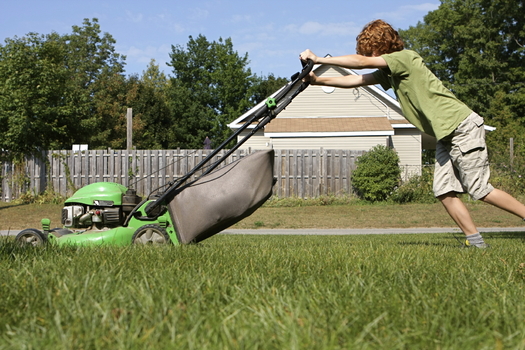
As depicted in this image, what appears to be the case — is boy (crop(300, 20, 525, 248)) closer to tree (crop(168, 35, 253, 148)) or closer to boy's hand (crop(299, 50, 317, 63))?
boy's hand (crop(299, 50, 317, 63))

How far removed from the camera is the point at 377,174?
1931 cm

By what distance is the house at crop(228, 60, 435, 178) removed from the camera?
23859 millimetres

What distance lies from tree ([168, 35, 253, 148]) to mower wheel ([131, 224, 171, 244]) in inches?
1711

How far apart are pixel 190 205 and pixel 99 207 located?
122cm

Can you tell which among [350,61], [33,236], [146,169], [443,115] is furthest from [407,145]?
[33,236]

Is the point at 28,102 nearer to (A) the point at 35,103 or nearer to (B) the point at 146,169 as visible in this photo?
(A) the point at 35,103

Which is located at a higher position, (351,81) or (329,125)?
(329,125)

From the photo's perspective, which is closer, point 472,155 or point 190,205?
point 190,205

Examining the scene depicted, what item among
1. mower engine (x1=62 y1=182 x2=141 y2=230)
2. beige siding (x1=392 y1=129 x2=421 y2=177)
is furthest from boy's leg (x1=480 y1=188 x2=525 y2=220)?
beige siding (x1=392 y1=129 x2=421 y2=177)

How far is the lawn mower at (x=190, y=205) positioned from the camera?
16.5 feet

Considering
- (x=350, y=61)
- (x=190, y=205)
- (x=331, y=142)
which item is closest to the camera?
(x=350, y=61)

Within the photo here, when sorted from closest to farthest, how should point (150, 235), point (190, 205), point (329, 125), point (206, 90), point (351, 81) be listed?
1. point (190, 205)
2. point (150, 235)
3. point (351, 81)
4. point (329, 125)
5. point (206, 90)

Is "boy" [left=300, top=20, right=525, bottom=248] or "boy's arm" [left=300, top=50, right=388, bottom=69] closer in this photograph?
"boy's arm" [left=300, top=50, right=388, bottom=69]

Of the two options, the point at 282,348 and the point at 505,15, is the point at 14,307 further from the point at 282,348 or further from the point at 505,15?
the point at 505,15
